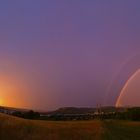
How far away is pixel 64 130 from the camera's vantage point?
32.9 m

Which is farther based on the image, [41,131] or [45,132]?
[41,131]

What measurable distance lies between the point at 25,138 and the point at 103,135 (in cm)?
656

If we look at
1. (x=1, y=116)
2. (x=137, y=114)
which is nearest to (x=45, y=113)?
(x=137, y=114)

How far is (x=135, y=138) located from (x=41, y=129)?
363 inches

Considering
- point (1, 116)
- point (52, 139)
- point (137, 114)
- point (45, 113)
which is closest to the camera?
point (52, 139)

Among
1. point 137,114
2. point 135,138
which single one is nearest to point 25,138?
point 135,138

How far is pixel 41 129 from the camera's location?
3328 cm

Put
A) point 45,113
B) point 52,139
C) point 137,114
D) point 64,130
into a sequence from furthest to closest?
1. point 45,113
2. point 137,114
3. point 64,130
4. point 52,139

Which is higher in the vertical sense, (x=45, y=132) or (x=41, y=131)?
(x=41, y=131)

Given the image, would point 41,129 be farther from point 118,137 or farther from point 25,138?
point 118,137

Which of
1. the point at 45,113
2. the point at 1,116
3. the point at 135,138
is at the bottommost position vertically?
the point at 135,138

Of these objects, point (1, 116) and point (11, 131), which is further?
point (1, 116)

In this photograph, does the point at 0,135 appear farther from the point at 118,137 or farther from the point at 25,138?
the point at 118,137

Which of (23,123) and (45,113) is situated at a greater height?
(45,113)
